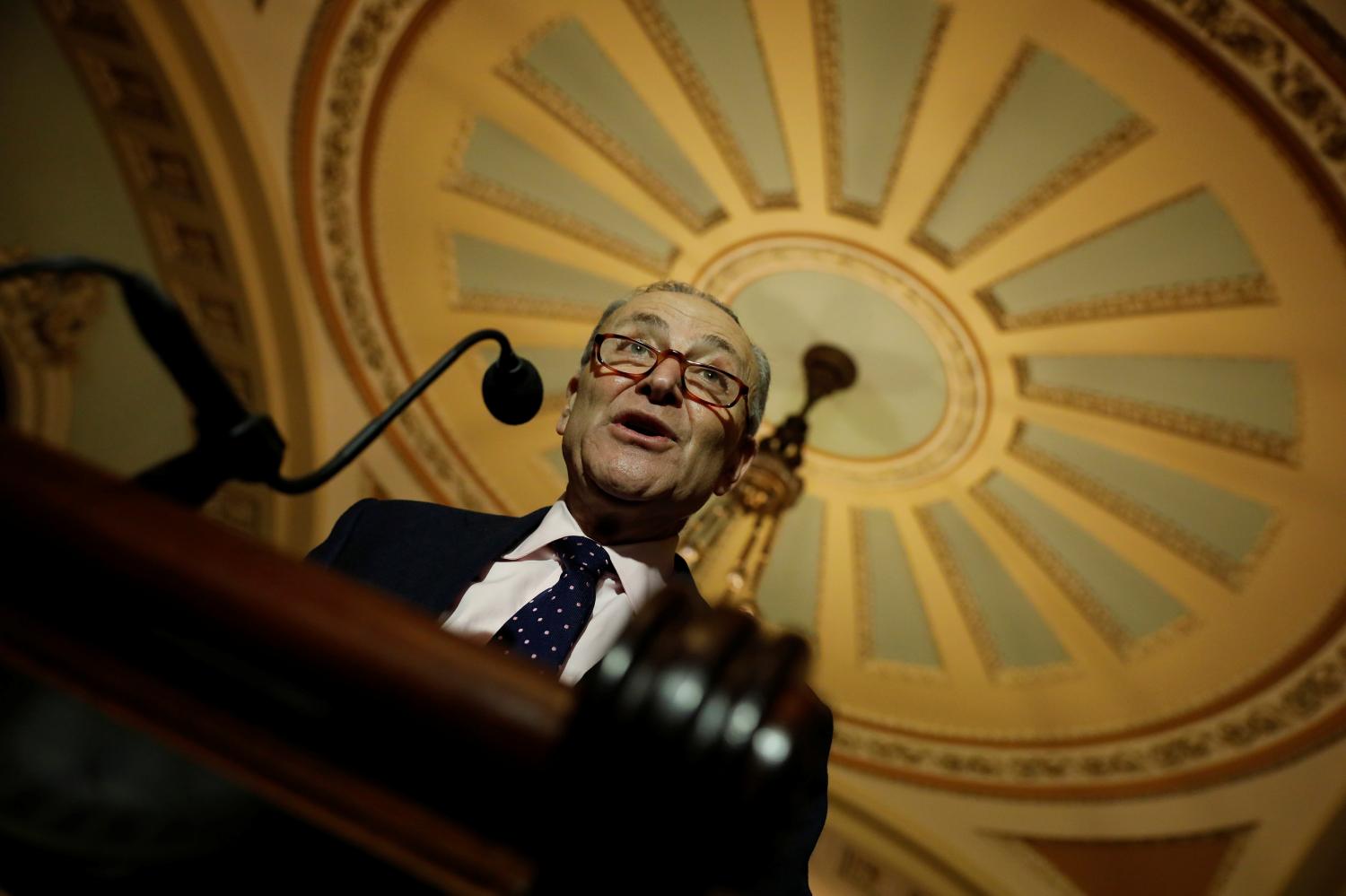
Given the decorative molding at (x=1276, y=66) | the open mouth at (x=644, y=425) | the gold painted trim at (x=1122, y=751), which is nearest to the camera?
the open mouth at (x=644, y=425)

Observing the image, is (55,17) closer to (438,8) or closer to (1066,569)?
(438,8)

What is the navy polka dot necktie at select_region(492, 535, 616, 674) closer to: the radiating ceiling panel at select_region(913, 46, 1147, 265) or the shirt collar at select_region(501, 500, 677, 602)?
the shirt collar at select_region(501, 500, 677, 602)

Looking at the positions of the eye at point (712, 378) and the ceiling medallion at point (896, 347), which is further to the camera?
the ceiling medallion at point (896, 347)

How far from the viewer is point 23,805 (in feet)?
1.74

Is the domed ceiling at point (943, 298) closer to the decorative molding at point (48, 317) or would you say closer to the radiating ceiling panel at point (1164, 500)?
the radiating ceiling panel at point (1164, 500)

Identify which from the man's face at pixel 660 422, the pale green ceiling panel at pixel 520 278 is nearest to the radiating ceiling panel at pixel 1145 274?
the pale green ceiling panel at pixel 520 278

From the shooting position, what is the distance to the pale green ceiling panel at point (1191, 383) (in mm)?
3752

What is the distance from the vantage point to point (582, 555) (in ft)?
3.62

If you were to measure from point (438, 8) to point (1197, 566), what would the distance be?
15.5 feet

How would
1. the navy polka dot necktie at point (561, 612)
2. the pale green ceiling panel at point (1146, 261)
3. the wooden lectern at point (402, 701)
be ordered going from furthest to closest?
the pale green ceiling panel at point (1146, 261), the navy polka dot necktie at point (561, 612), the wooden lectern at point (402, 701)

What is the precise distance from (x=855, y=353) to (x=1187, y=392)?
165 centimetres

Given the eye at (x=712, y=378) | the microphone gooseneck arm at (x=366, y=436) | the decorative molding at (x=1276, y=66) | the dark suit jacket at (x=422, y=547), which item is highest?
the decorative molding at (x=1276, y=66)

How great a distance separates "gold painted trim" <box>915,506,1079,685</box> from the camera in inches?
204

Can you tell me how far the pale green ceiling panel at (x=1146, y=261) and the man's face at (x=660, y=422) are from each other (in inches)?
121
